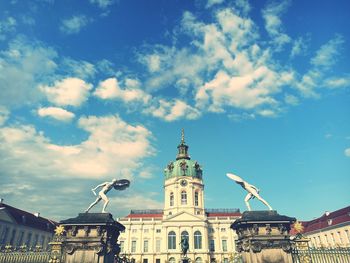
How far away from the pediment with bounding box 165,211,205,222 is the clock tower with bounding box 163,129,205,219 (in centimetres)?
Answer: 76

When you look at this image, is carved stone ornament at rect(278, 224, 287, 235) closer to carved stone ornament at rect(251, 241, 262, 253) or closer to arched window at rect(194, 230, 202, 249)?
carved stone ornament at rect(251, 241, 262, 253)

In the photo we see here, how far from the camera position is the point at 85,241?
12.4 meters

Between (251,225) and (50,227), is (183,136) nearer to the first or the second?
(50,227)

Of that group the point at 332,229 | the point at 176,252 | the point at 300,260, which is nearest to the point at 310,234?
the point at 332,229

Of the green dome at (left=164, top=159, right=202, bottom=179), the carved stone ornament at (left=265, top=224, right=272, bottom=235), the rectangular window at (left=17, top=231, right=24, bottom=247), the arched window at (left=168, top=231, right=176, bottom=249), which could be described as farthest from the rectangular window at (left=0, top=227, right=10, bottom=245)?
the carved stone ornament at (left=265, top=224, right=272, bottom=235)

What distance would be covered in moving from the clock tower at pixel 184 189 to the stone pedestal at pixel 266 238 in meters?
51.2

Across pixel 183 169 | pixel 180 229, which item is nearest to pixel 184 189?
pixel 183 169

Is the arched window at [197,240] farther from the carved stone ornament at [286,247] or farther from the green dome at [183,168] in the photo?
the carved stone ornament at [286,247]

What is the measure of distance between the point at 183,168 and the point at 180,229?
14837 millimetres

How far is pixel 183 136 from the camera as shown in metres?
77.8

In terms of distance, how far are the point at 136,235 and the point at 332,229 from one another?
4267cm

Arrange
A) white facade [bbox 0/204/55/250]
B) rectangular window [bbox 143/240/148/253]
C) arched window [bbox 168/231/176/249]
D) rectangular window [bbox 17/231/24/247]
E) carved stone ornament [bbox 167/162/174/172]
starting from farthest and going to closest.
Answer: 1. carved stone ornament [bbox 167/162/174/172]
2. rectangular window [bbox 143/240/148/253]
3. arched window [bbox 168/231/176/249]
4. rectangular window [bbox 17/231/24/247]
5. white facade [bbox 0/204/55/250]

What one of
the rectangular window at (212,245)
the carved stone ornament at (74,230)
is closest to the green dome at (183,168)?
the rectangular window at (212,245)

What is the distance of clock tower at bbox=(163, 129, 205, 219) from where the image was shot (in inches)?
2525
